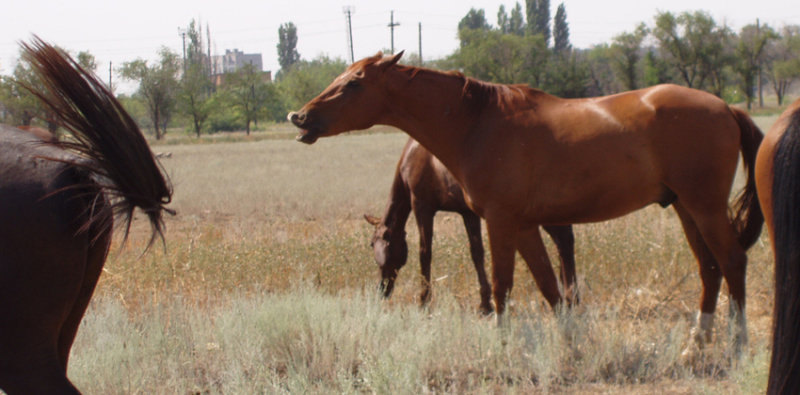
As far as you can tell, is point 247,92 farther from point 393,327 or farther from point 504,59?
point 393,327

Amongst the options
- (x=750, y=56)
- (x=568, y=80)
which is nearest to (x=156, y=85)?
(x=568, y=80)

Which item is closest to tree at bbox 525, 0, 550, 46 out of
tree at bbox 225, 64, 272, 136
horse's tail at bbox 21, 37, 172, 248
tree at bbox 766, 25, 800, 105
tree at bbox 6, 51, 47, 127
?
tree at bbox 766, 25, 800, 105

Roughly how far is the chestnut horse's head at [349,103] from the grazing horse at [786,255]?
297 centimetres

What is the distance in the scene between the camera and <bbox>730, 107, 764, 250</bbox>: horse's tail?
4789 mm

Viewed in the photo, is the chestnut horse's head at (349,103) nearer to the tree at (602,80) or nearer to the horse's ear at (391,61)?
the horse's ear at (391,61)

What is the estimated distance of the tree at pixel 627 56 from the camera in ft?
189

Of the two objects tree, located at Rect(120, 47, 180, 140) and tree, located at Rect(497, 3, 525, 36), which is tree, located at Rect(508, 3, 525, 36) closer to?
tree, located at Rect(497, 3, 525, 36)

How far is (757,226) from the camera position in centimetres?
482

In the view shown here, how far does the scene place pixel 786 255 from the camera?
2252 millimetres

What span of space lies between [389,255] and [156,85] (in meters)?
Answer: 37.0

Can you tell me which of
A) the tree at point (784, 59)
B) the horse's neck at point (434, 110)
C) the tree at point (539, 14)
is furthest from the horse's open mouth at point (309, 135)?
the tree at point (539, 14)

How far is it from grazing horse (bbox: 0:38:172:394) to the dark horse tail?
Result: 2.24 m

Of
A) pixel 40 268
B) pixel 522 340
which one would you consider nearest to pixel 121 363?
pixel 40 268

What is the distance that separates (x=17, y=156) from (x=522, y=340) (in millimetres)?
2991
